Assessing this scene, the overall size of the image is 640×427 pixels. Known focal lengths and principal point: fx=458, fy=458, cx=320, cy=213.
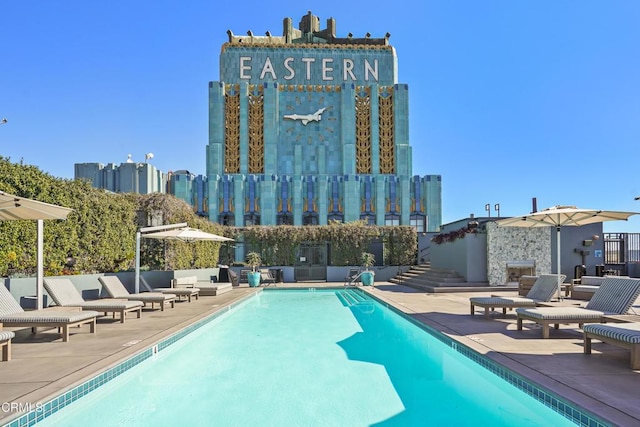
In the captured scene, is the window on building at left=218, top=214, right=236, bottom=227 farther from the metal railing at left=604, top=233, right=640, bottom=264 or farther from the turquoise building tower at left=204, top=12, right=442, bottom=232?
the metal railing at left=604, top=233, right=640, bottom=264

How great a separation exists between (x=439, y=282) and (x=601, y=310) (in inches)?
382

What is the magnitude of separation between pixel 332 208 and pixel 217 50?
18.7 metres

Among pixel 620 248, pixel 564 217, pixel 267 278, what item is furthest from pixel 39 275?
pixel 620 248

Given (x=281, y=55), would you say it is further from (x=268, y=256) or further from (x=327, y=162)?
(x=268, y=256)

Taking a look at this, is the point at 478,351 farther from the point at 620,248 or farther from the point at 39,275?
the point at 620,248

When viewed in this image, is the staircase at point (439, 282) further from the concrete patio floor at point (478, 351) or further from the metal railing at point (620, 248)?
the metal railing at point (620, 248)

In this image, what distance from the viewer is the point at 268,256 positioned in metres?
22.8

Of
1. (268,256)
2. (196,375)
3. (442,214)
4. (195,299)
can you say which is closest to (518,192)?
(268,256)

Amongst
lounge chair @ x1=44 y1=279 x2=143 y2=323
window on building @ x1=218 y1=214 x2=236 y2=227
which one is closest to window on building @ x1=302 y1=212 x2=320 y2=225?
window on building @ x1=218 y1=214 x2=236 y2=227

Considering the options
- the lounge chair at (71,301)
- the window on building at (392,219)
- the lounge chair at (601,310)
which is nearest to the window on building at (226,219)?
the window on building at (392,219)

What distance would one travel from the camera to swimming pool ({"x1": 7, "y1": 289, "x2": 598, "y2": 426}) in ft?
13.0

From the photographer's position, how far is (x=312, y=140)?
42250 mm

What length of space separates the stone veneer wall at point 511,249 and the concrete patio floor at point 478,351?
297 inches

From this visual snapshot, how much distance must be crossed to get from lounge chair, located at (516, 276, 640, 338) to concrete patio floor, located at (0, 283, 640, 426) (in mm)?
Result: 283
